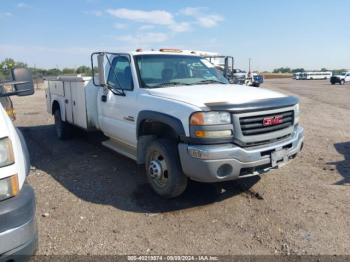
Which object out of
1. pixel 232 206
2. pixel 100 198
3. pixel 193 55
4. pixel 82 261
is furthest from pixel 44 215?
pixel 193 55

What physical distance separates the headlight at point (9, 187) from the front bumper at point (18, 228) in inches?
1.4

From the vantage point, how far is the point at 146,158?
177 inches

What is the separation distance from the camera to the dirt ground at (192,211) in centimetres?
333

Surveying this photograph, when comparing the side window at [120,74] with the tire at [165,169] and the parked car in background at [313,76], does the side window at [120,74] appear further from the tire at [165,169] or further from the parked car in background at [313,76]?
the parked car in background at [313,76]

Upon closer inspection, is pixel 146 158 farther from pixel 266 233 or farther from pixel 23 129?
pixel 23 129

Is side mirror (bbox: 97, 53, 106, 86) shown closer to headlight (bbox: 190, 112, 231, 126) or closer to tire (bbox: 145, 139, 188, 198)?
tire (bbox: 145, 139, 188, 198)

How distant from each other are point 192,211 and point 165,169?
2.07 feet

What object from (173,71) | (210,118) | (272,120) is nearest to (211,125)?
(210,118)

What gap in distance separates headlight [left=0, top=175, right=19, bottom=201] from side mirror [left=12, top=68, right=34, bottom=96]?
1613mm

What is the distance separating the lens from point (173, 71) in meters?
5.16

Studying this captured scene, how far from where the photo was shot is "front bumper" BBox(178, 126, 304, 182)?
3.64 meters

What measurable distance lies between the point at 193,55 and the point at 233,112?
2.42 metres

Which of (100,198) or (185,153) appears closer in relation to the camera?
(185,153)

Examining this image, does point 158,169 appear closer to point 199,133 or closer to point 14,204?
point 199,133
